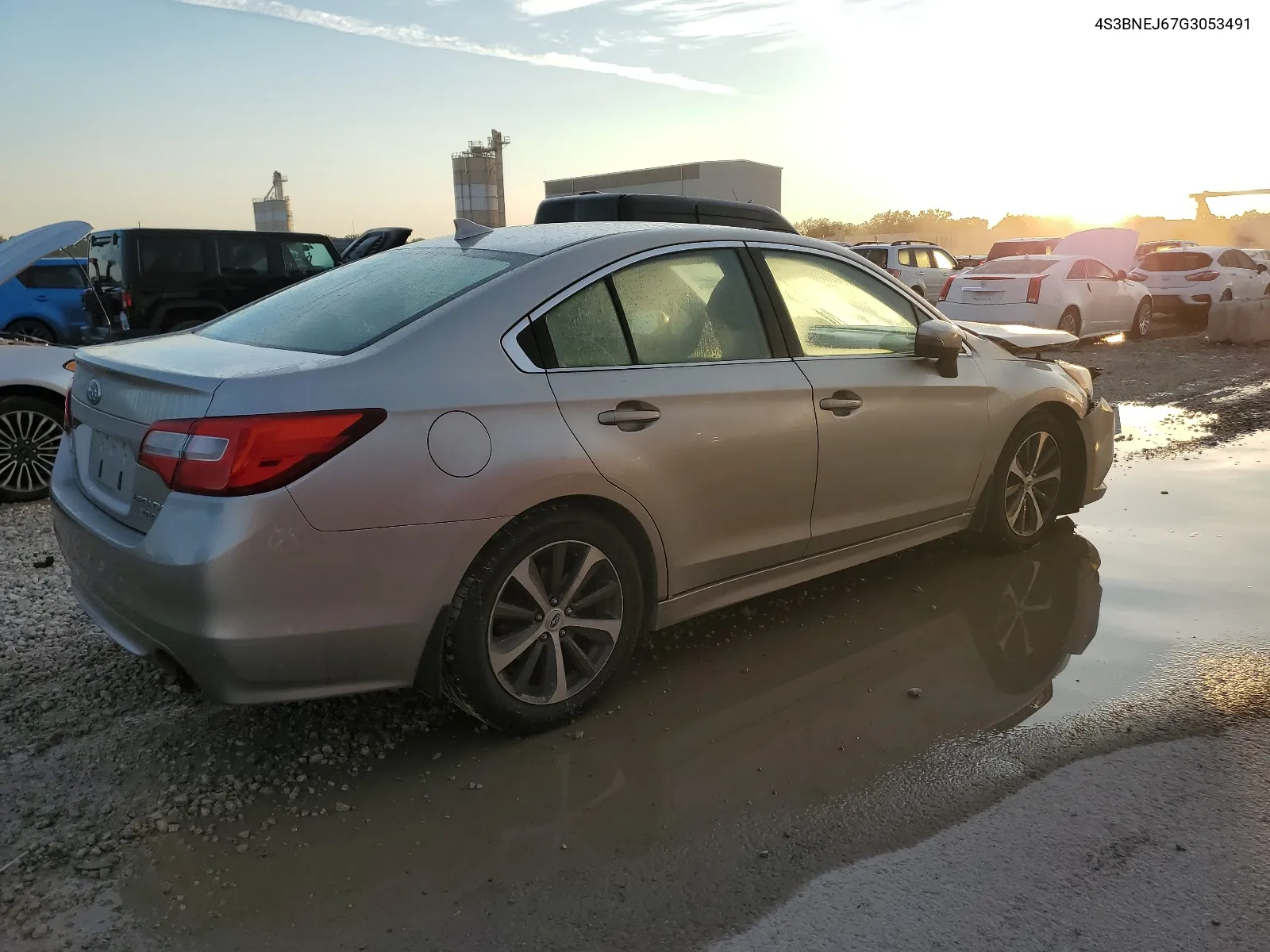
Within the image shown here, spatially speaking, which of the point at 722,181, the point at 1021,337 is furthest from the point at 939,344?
the point at 722,181

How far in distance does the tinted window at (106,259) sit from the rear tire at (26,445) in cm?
562

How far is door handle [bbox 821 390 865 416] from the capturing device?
394cm

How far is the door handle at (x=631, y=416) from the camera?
3.27 metres

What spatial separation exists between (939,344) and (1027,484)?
1.19m

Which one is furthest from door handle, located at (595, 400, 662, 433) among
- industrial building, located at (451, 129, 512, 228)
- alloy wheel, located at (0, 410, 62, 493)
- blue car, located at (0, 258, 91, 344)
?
industrial building, located at (451, 129, 512, 228)

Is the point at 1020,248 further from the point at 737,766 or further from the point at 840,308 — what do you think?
the point at 737,766

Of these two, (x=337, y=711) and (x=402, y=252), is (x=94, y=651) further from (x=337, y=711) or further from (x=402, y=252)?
(x=402, y=252)

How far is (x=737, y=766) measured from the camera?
3.17 meters

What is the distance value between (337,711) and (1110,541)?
4130mm

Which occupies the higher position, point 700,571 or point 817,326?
point 817,326

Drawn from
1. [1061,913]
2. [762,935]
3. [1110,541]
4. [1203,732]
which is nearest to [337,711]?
[762,935]

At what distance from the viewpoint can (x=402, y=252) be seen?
13.1 feet

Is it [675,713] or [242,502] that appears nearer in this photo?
[242,502]

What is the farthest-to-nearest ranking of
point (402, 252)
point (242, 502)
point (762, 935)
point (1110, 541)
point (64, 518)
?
point (1110, 541) → point (402, 252) → point (64, 518) → point (242, 502) → point (762, 935)
